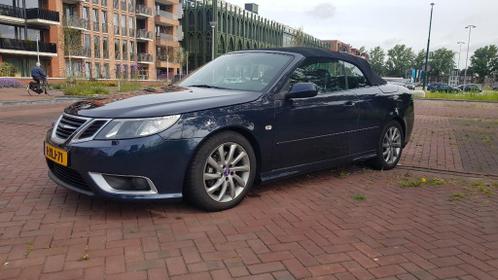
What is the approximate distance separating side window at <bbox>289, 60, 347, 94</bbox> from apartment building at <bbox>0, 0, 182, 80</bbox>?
32.7 m

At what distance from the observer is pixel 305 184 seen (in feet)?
16.8

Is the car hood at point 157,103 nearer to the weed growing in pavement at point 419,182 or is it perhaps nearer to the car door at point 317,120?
the car door at point 317,120

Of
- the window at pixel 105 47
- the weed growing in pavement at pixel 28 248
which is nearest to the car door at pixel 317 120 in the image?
the weed growing in pavement at pixel 28 248

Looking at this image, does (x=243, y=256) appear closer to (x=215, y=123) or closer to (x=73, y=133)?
(x=215, y=123)

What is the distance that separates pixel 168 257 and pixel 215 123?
1276mm

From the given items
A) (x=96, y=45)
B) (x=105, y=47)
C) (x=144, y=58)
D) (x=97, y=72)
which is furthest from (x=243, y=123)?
(x=144, y=58)

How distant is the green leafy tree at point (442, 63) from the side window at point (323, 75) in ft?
380

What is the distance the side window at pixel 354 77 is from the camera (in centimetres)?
543

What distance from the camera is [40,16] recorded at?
132ft

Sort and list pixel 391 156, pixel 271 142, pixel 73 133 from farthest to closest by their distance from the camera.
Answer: pixel 391 156 < pixel 271 142 < pixel 73 133

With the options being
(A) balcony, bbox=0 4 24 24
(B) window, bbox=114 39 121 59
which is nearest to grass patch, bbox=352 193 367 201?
(A) balcony, bbox=0 4 24 24

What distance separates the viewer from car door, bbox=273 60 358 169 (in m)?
4.46

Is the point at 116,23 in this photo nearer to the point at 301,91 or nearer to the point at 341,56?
the point at 341,56

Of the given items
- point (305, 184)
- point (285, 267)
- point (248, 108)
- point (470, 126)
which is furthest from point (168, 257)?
point (470, 126)
